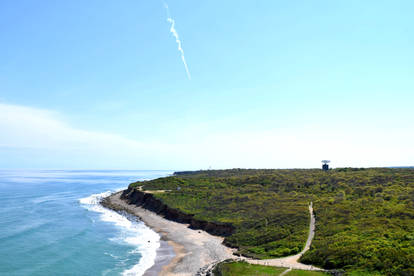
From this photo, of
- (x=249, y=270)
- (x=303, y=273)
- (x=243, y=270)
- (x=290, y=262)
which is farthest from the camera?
(x=290, y=262)

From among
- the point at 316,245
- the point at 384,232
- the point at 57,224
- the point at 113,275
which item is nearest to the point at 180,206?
the point at 57,224

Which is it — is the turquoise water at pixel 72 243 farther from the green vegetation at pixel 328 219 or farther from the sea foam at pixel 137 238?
the green vegetation at pixel 328 219

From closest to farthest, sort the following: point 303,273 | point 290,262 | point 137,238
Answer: point 303,273 → point 290,262 → point 137,238

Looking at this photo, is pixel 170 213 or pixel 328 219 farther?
pixel 170 213

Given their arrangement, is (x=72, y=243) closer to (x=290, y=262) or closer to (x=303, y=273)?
(x=290, y=262)

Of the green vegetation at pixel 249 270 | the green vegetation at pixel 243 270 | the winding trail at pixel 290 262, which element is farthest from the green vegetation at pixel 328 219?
the green vegetation at pixel 243 270

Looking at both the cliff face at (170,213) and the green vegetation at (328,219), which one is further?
the cliff face at (170,213)

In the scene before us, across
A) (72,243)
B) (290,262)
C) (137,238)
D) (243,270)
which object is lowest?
(137,238)

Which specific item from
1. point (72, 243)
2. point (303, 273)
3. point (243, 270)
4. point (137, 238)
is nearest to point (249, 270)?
point (243, 270)
